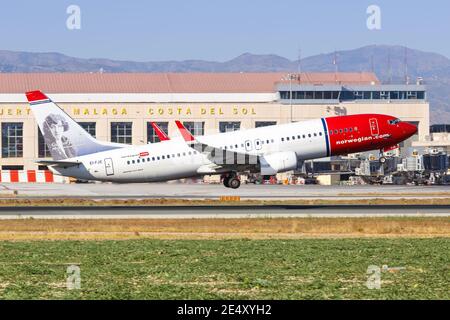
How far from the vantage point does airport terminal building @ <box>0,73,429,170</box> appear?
154m

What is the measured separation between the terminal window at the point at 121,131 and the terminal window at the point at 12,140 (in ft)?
45.8

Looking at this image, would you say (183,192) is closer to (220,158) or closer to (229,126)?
(220,158)

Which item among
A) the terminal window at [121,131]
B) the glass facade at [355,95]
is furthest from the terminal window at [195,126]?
the glass facade at [355,95]

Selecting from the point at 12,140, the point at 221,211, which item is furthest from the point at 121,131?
the point at 221,211

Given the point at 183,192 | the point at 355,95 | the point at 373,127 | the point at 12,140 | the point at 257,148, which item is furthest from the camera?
the point at 355,95

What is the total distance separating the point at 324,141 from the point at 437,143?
240 ft

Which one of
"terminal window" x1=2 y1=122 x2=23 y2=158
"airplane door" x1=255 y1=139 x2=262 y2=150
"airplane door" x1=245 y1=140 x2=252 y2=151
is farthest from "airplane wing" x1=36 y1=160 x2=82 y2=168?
"terminal window" x1=2 y1=122 x2=23 y2=158

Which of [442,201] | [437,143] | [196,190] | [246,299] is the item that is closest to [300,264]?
[246,299]

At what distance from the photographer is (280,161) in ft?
254

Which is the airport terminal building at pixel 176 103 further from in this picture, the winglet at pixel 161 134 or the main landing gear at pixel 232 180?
the main landing gear at pixel 232 180

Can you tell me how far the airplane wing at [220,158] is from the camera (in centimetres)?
7881

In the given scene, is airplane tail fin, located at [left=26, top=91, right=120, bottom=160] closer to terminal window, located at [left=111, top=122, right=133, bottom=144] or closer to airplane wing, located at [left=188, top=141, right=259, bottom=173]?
airplane wing, located at [left=188, top=141, right=259, bottom=173]

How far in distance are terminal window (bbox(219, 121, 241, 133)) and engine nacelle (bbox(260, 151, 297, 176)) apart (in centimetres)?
7649

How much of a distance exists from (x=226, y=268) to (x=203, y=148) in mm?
45219
